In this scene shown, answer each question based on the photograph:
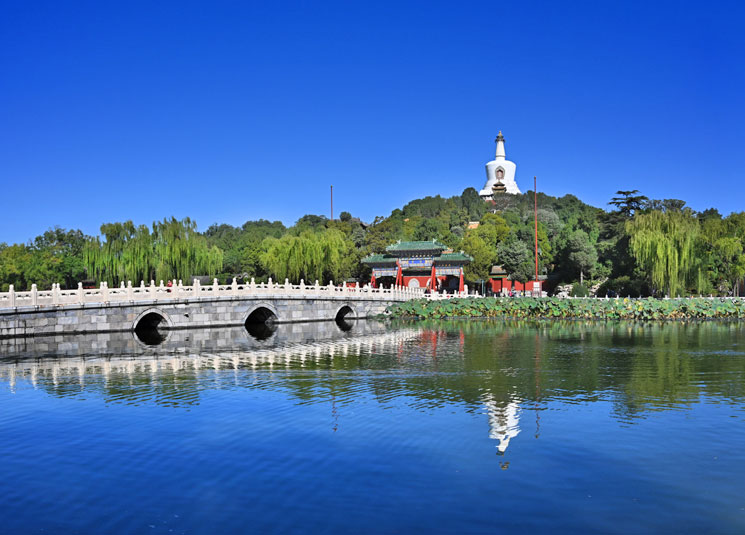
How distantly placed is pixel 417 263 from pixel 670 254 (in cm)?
1862

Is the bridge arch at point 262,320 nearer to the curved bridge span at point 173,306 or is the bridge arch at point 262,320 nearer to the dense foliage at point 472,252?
the curved bridge span at point 173,306

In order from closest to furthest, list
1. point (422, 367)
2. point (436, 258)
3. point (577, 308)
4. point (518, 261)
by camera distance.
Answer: point (422, 367)
point (577, 308)
point (436, 258)
point (518, 261)

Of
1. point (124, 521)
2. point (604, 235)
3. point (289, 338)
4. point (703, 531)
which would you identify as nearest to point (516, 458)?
point (703, 531)

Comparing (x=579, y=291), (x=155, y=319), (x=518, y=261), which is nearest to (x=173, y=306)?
(x=155, y=319)

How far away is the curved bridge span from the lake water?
662cm

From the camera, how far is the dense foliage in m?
38.9

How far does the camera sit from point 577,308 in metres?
37.5

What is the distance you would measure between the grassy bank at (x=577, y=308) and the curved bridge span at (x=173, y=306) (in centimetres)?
270

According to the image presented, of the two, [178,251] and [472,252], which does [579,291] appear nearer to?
[472,252]

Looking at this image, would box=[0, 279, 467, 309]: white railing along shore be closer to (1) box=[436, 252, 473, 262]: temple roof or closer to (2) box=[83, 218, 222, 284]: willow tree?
(2) box=[83, 218, 222, 284]: willow tree

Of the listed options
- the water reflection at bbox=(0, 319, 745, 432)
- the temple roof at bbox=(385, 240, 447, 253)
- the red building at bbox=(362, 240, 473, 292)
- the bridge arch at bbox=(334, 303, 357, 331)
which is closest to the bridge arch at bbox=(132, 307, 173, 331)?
the water reflection at bbox=(0, 319, 745, 432)

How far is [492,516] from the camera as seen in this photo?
24.7 ft

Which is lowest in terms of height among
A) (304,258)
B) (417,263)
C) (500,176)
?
(417,263)

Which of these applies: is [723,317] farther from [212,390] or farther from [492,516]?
[492,516]
